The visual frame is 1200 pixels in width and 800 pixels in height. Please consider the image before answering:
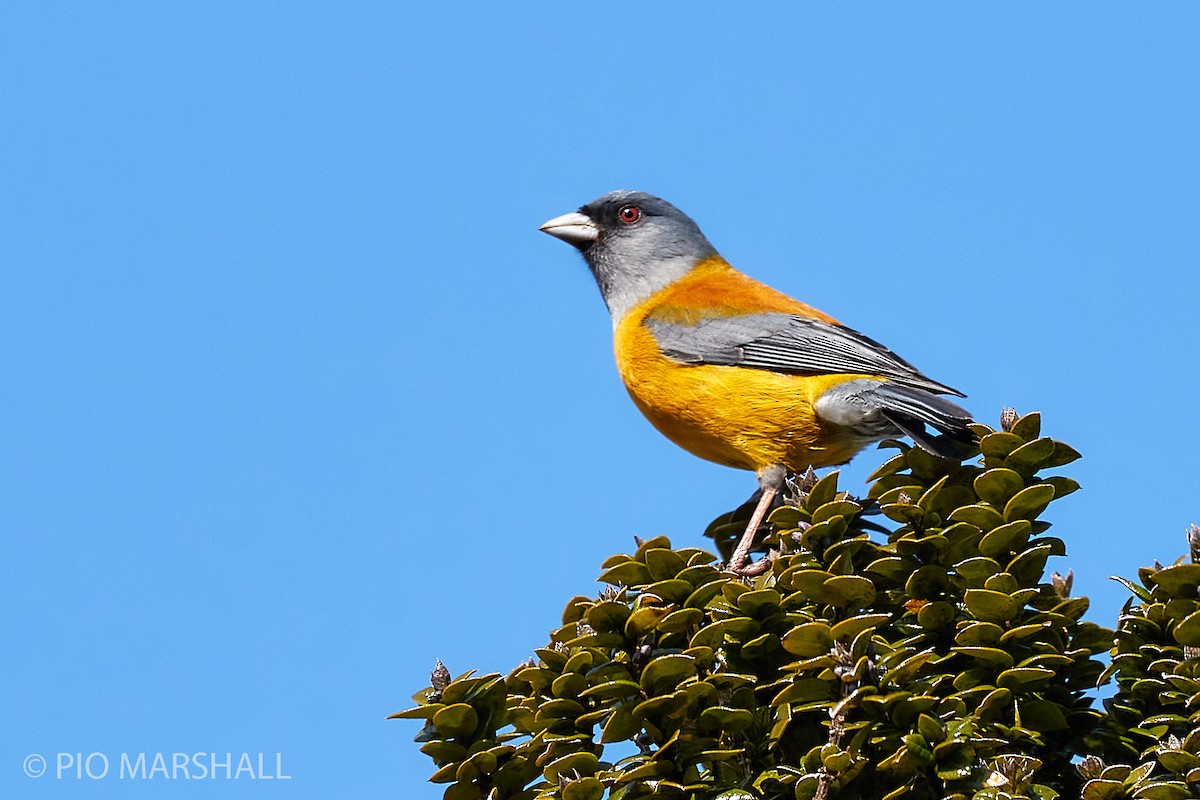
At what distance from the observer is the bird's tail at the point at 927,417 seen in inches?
151

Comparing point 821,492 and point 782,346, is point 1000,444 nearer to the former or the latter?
point 821,492

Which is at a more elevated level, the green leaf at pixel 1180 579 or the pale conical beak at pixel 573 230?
the pale conical beak at pixel 573 230

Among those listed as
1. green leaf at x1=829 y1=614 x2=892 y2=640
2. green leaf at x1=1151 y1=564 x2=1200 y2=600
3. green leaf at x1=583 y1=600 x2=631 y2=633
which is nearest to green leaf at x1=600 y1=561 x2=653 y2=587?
green leaf at x1=583 y1=600 x2=631 y2=633

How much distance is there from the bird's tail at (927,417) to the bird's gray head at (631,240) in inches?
74.8

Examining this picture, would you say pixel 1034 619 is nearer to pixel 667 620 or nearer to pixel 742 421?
pixel 667 620

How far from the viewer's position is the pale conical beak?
22.9ft

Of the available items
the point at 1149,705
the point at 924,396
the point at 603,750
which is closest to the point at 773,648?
the point at 603,750

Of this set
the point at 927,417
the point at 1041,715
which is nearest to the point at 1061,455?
the point at 1041,715

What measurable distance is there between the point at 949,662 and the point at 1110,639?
402 millimetres

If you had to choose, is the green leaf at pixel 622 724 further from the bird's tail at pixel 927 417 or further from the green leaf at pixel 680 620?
the bird's tail at pixel 927 417

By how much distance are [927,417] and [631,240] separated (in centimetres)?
270

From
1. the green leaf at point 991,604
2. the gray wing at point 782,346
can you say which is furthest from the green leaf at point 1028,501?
the gray wing at point 782,346

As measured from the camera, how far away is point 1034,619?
2719 mm

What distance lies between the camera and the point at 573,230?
6.98 meters
